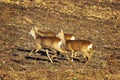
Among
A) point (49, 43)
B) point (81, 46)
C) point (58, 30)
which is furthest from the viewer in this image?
point (58, 30)

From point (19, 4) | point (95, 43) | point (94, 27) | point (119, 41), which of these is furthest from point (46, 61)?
point (19, 4)

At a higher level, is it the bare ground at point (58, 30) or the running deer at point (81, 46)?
the running deer at point (81, 46)

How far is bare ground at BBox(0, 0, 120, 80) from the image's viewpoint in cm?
1309

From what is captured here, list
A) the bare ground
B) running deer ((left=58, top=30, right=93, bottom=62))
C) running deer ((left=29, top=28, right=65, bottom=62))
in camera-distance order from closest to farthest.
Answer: the bare ground < running deer ((left=29, top=28, right=65, bottom=62)) < running deer ((left=58, top=30, right=93, bottom=62))

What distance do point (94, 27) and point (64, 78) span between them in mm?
8278

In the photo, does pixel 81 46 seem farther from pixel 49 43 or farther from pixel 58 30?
pixel 58 30

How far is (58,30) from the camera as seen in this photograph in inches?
744

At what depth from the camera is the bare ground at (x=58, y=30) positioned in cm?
1309

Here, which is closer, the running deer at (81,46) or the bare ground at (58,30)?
the bare ground at (58,30)

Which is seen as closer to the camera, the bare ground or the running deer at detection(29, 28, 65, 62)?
the bare ground

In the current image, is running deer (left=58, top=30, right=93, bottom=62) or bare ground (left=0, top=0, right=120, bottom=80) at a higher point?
running deer (left=58, top=30, right=93, bottom=62)

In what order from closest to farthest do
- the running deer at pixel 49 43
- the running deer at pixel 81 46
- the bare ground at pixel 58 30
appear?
the bare ground at pixel 58 30 < the running deer at pixel 49 43 < the running deer at pixel 81 46

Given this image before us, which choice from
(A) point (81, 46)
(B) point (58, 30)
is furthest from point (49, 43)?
(B) point (58, 30)

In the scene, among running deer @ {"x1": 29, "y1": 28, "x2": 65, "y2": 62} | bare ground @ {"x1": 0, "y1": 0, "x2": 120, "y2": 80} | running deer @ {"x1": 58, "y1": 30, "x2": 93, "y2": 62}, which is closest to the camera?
bare ground @ {"x1": 0, "y1": 0, "x2": 120, "y2": 80}
